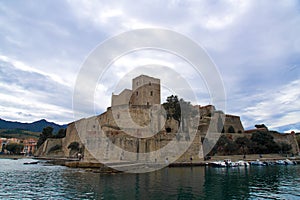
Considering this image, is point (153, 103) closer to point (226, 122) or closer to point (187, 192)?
point (226, 122)

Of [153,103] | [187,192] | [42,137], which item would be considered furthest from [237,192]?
[42,137]

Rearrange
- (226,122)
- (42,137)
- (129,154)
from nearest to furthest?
(129,154) < (226,122) < (42,137)

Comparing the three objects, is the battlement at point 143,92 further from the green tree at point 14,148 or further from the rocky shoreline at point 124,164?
the green tree at point 14,148

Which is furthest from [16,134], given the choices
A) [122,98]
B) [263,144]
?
[263,144]

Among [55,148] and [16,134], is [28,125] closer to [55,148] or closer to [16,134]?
[16,134]

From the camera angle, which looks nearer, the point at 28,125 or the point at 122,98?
the point at 122,98

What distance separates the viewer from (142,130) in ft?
84.0

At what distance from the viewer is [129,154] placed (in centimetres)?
2014

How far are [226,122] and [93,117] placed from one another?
2222 cm

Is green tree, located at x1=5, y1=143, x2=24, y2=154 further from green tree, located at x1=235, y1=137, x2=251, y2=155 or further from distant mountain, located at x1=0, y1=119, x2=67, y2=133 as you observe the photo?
distant mountain, located at x1=0, y1=119, x2=67, y2=133

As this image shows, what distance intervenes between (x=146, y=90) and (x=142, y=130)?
23.1 ft

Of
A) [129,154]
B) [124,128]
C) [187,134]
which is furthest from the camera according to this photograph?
[124,128]

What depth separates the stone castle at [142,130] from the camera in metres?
19.9

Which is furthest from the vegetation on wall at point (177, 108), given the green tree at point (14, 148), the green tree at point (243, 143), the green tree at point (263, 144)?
the green tree at point (14, 148)
